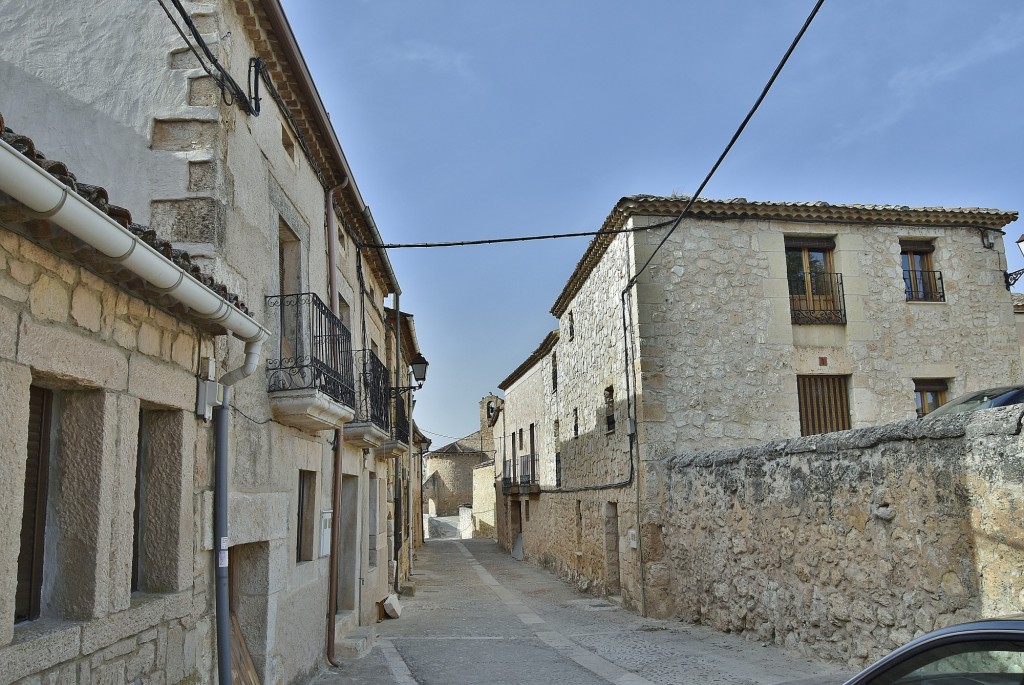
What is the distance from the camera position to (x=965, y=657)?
94.2 inches

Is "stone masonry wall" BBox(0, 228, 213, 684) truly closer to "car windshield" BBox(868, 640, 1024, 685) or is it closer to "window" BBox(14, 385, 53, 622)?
"window" BBox(14, 385, 53, 622)

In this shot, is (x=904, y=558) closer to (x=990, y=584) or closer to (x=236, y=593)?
(x=990, y=584)

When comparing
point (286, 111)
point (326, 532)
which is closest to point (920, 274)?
point (326, 532)

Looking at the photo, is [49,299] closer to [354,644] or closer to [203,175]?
[203,175]

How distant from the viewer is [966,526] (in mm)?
5547

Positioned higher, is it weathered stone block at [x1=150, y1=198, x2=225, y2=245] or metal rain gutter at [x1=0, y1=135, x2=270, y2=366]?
weathered stone block at [x1=150, y1=198, x2=225, y2=245]

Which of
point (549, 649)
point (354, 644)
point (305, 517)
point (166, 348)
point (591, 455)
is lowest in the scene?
point (549, 649)

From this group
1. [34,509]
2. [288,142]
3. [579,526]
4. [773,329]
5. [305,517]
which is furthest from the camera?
[579,526]

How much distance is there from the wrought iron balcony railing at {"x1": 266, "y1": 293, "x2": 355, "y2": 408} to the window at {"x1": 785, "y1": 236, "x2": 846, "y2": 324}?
7776 millimetres

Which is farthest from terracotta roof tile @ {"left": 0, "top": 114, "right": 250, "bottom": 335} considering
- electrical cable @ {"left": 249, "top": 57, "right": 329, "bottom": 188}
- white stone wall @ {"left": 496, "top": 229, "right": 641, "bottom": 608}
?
white stone wall @ {"left": 496, "top": 229, "right": 641, "bottom": 608}

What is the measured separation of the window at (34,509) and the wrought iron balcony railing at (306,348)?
2386 millimetres

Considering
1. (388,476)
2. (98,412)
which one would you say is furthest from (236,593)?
(388,476)

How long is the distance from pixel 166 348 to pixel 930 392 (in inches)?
466

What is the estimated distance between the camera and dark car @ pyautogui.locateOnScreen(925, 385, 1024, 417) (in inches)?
347
